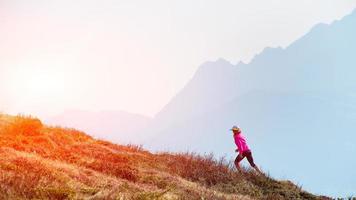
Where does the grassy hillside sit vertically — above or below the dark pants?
below

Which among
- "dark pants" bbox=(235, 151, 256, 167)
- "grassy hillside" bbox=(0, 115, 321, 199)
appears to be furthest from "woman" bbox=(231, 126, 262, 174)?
"grassy hillside" bbox=(0, 115, 321, 199)

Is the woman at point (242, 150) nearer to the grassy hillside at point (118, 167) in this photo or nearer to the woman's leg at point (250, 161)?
the woman's leg at point (250, 161)

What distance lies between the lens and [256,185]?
1836cm

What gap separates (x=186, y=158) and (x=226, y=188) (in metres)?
3.20

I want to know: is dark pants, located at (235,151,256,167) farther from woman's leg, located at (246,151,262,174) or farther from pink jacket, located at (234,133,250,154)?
pink jacket, located at (234,133,250,154)

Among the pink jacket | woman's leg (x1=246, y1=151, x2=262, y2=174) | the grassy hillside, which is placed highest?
the pink jacket

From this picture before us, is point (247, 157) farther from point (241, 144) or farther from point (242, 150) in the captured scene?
point (241, 144)

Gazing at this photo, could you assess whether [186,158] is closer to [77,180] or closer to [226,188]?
[226,188]

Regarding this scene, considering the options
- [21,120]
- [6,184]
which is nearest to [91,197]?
[6,184]

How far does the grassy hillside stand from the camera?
11531mm

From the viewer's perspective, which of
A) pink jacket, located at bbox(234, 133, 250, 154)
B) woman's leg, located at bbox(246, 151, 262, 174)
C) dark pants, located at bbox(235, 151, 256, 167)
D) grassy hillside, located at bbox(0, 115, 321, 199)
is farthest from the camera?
pink jacket, located at bbox(234, 133, 250, 154)

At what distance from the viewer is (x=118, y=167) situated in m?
15.3

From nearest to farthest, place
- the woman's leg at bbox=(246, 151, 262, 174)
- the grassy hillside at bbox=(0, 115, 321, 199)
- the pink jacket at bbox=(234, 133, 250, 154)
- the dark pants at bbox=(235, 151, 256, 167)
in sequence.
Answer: the grassy hillside at bbox=(0, 115, 321, 199) → the woman's leg at bbox=(246, 151, 262, 174) → the dark pants at bbox=(235, 151, 256, 167) → the pink jacket at bbox=(234, 133, 250, 154)

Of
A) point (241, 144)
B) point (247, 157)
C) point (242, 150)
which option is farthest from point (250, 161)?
point (241, 144)
